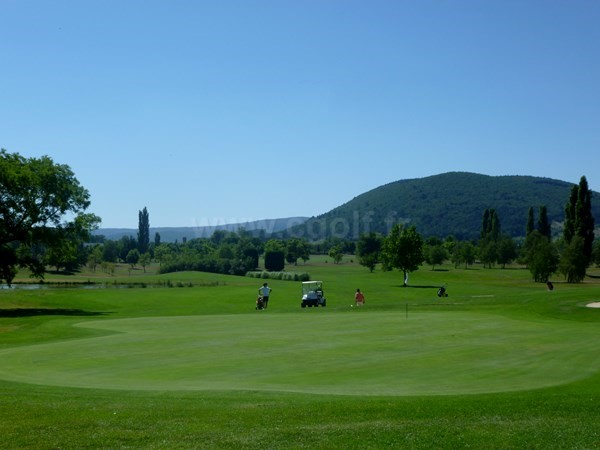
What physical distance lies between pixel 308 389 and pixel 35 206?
46.0m

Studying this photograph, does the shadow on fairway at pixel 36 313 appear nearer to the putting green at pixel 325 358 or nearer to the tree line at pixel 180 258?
the tree line at pixel 180 258

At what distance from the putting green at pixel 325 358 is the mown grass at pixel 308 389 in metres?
0.08

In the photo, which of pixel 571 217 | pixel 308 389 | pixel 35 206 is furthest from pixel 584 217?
pixel 308 389

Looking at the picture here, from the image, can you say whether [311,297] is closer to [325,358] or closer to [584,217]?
[325,358]

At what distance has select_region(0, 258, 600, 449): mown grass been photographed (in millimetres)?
11742

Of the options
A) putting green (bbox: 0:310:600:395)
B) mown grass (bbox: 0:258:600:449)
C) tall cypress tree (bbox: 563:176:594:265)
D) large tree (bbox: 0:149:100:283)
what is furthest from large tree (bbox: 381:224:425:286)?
putting green (bbox: 0:310:600:395)

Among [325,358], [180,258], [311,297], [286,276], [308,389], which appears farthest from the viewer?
[180,258]

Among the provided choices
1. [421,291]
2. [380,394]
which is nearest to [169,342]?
[380,394]

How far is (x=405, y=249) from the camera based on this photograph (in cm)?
10394

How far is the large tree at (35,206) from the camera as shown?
188 feet

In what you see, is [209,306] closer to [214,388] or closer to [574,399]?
[214,388]

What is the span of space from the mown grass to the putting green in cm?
8

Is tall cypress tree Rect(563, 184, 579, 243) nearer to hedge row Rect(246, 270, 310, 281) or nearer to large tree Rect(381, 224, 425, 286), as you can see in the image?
large tree Rect(381, 224, 425, 286)

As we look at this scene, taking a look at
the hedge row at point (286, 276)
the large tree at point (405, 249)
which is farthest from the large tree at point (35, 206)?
the hedge row at point (286, 276)
